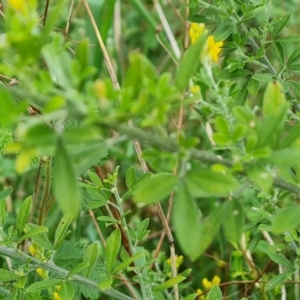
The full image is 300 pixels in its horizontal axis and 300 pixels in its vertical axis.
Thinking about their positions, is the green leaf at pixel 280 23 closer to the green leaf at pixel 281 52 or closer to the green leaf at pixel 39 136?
the green leaf at pixel 281 52

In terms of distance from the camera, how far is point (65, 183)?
453mm

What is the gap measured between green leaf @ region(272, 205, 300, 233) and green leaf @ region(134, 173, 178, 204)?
0.42 feet

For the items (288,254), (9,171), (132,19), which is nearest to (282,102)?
(288,254)

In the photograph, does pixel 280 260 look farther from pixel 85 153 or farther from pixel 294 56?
pixel 85 153

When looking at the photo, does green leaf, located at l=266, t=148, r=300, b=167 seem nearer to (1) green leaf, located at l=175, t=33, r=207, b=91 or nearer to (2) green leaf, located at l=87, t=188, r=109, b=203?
(1) green leaf, located at l=175, t=33, r=207, b=91

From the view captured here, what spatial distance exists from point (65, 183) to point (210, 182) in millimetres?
123

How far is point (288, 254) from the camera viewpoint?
1326 mm

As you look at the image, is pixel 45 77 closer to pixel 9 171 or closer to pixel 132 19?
pixel 9 171

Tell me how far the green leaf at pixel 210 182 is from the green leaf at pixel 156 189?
0.6 inches

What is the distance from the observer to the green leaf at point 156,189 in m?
0.47

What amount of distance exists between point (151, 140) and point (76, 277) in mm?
390

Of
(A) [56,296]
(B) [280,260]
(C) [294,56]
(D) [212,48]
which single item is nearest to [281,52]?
(C) [294,56]

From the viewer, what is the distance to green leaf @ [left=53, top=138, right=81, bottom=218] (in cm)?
45

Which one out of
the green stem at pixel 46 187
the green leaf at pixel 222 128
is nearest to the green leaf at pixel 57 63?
the green leaf at pixel 222 128
